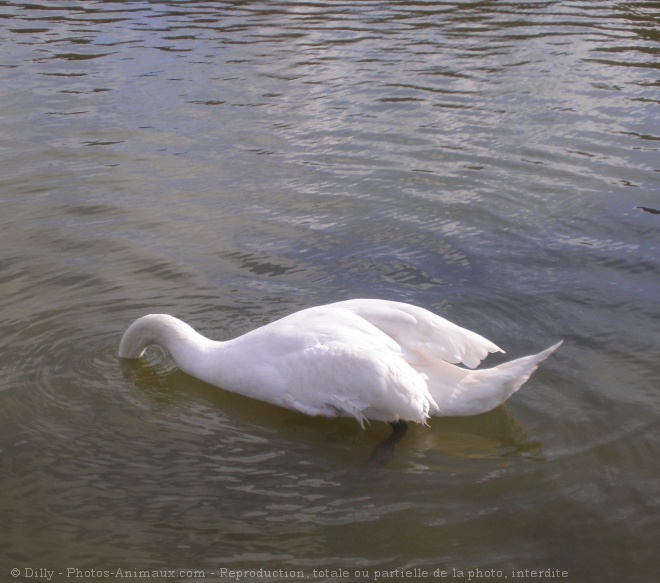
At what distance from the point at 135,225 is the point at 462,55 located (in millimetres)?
7362

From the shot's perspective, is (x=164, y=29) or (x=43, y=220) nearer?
(x=43, y=220)

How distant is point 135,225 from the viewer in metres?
8.75

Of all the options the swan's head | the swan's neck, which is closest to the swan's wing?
the swan's neck

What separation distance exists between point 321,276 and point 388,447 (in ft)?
7.58

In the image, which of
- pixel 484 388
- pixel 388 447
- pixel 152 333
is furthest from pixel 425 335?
pixel 152 333

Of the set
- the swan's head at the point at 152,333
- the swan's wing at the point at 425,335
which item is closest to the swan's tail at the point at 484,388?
the swan's wing at the point at 425,335

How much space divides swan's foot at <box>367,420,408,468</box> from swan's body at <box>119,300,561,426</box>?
11 cm

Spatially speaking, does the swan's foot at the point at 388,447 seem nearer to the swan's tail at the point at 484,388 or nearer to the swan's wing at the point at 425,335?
the swan's tail at the point at 484,388

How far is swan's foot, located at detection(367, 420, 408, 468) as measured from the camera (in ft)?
18.1

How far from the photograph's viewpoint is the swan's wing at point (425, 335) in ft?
19.2

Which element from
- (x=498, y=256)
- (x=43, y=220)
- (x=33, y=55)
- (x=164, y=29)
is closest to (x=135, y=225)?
(x=43, y=220)

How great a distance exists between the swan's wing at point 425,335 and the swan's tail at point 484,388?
4.2 inches

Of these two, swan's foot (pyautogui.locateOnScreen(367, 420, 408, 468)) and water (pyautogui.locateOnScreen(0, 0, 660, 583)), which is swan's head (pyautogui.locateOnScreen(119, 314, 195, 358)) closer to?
water (pyautogui.locateOnScreen(0, 0, 660, 583))

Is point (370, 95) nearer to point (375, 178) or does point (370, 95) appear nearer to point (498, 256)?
point (375, 178)
